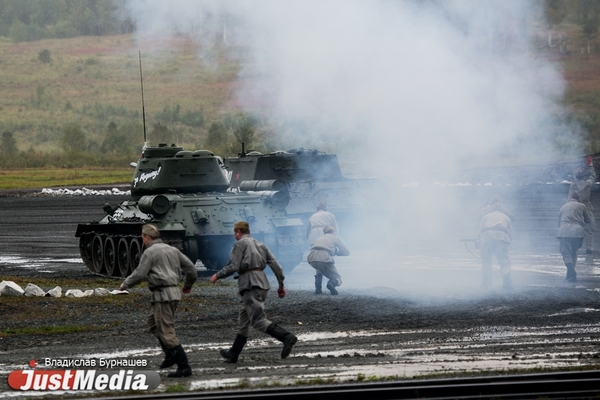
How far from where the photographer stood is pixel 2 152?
86375 millimetres

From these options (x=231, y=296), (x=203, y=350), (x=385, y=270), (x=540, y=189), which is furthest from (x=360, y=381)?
(x=540, y=189)

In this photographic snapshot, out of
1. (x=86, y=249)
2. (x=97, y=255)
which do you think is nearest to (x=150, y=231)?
(x=97, y=255)

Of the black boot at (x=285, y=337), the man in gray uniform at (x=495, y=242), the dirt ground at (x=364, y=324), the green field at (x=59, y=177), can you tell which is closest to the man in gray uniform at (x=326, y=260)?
the dirt ground at (x=364, y=324)

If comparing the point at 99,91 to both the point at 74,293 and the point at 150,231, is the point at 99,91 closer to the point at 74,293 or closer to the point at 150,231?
the point at 74,293

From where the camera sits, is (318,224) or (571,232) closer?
(571,232)

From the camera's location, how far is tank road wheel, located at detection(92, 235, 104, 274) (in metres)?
26.7

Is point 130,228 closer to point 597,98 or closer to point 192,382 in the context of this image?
point 192,382

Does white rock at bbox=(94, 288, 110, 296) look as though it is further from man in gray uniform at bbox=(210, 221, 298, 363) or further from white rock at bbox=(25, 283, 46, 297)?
man in gray uniform at bbox=(210, 221, 298, 363)

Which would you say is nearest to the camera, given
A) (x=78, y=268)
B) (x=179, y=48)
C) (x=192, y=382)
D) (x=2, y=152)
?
(x=192, y=382)

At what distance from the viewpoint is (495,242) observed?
68.1 feet

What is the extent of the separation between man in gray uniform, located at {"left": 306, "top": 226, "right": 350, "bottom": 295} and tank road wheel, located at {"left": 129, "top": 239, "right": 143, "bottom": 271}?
551cm

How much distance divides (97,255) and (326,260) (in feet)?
29.1

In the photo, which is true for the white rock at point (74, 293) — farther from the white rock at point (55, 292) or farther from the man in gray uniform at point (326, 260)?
the man in gray uniform at point (326, 260)

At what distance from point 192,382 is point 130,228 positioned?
13.9m
